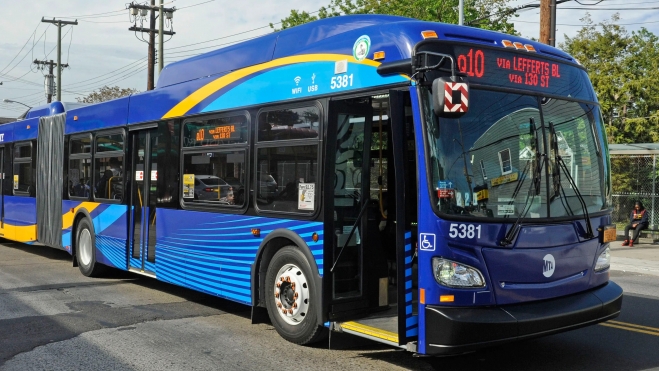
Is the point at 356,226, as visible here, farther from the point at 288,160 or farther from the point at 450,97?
the point at 450,97

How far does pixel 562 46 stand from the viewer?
128 ft

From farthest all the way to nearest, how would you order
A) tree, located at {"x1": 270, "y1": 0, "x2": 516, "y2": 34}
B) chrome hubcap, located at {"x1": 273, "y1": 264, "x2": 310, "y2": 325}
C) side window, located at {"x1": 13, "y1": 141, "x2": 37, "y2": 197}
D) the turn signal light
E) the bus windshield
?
tree, located at {"x1": 270, "y1": 0, "x2": 516, "y2": 34}, side window, located at {"x1": 13, "y1": 141, "x2": 37, "y2": 197}, chrome hubcap, located at {"x1": 273, "y1": 264, "x2": 310, "y2": 325}, the bus windshield, the turn signal light

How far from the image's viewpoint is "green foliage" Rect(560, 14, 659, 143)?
35438 millimetres

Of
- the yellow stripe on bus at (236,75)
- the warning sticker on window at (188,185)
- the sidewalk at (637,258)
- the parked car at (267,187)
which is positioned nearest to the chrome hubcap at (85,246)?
the yellow stripe on bus at (236,75)

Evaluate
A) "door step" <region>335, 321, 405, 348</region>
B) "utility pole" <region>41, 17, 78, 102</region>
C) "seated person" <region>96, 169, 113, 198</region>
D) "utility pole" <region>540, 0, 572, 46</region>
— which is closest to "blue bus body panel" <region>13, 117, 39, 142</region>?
"seated person" <region>96, 169, 113, 198</region>

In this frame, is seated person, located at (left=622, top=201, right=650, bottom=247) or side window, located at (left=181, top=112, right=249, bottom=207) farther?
seated person, located at (left=622, top=201, right=650, bottom=247)

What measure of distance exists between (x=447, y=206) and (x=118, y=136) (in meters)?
7.19

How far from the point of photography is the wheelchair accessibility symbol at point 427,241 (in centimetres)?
546

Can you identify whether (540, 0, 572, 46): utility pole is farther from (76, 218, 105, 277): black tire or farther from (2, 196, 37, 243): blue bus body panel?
(2, 196, 37, 243): blue bus body panel

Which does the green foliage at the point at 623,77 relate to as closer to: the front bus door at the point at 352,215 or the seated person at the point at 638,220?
the seated person at the point at 638,220

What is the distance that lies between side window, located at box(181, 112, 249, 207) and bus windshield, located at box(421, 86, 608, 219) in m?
2.96

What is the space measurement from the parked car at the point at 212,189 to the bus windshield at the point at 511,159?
10.8 feet

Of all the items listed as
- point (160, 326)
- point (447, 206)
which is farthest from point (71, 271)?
point (447, 206)

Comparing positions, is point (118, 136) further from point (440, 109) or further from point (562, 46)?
point (562, 46)
